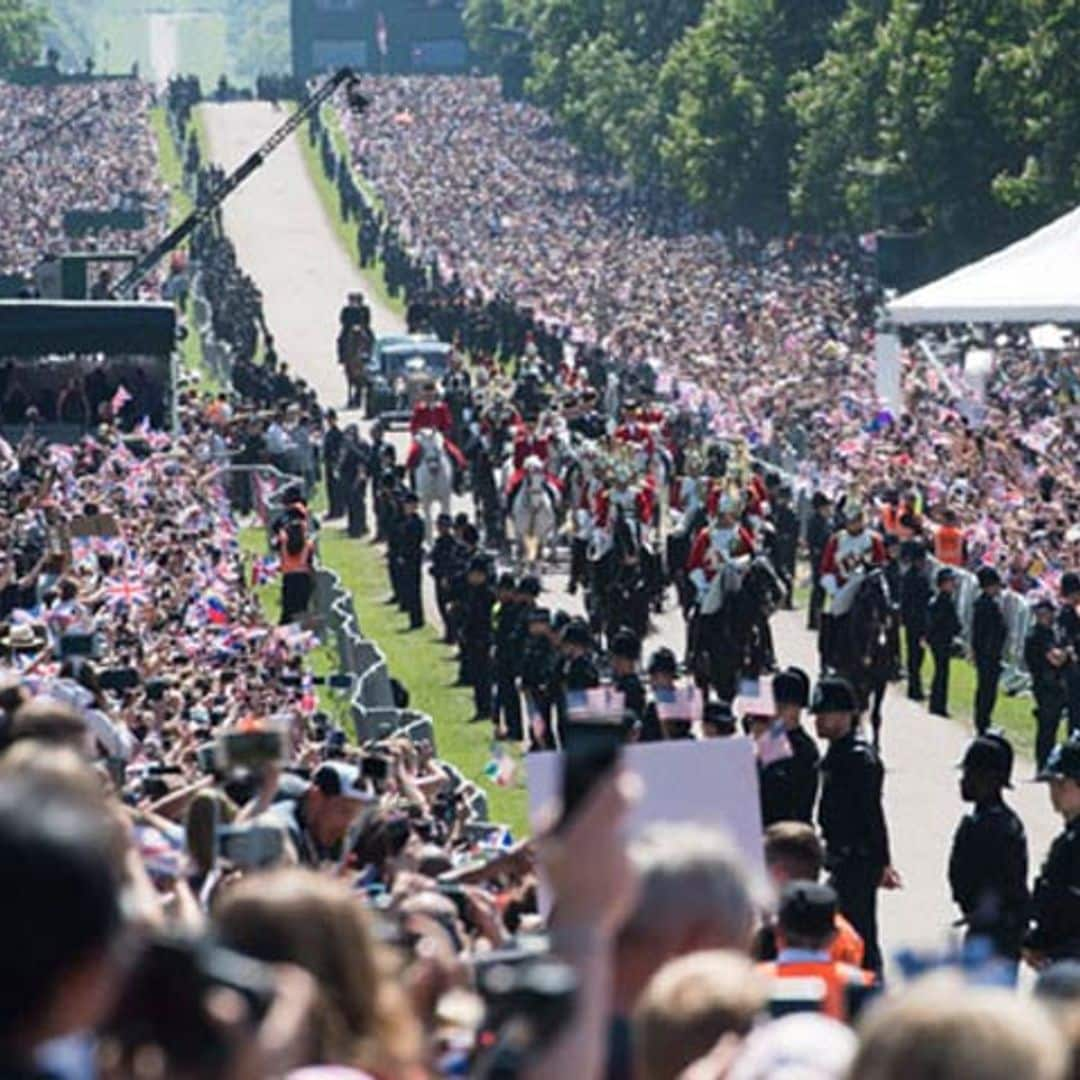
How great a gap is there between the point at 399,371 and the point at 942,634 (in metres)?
38.9

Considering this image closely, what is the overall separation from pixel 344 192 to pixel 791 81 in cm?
1908

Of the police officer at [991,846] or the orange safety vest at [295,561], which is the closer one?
the police officer at [991,846]

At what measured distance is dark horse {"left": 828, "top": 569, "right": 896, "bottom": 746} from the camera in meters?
31.8

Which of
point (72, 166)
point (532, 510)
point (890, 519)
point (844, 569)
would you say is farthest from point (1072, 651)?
point (72, 166)

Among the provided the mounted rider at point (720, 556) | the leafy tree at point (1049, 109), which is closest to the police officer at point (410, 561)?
→ the mounted rider at point (720, 556)

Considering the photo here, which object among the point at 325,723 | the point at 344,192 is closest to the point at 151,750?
the point at 325,723

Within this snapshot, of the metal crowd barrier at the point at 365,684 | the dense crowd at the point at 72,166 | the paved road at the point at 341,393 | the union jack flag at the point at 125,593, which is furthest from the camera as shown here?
the dense crowd at the point at 72,166

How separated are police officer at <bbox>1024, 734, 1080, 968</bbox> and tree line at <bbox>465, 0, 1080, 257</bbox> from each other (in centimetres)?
5556

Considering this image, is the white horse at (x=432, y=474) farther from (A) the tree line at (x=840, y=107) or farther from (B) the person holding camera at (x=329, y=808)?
(B) the person holding camera at (x=329, y=808)

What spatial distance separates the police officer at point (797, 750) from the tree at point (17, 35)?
159 m

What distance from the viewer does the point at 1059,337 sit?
61531 millimetres

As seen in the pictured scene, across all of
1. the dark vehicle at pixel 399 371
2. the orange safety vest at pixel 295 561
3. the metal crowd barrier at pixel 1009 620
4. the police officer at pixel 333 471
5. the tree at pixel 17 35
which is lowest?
the tree at pixel 17 35

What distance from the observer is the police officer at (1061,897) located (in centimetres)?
1581

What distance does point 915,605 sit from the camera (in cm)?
3444
